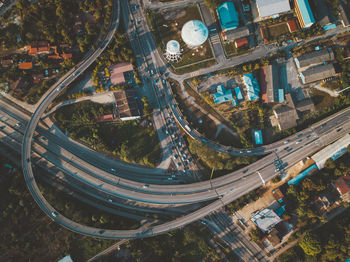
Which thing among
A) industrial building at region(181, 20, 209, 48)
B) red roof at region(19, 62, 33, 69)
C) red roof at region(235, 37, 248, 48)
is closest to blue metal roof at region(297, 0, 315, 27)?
red roof at region(235, 37, 248, 48)

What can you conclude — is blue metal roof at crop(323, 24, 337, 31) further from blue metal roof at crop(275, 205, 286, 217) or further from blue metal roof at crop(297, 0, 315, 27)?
blue metal roof at crop(275, 205, 286, 217)

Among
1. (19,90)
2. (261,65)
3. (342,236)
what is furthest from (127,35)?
(342,236)

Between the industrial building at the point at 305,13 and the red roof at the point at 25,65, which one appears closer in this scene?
the red roof at the point at 25,65

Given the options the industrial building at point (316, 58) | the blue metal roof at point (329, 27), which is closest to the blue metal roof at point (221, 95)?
the industrial building at point (316, 58)

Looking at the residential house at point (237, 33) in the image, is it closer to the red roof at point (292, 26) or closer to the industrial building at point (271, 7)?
the industrial building at point (271, 7)

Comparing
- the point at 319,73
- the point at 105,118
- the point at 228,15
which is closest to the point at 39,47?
the point at 105,118

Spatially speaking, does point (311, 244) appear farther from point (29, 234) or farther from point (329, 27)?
point (29, 234)

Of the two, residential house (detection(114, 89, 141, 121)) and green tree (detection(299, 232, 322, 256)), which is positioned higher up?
residential house (detection(114, 89, 141, 121))
